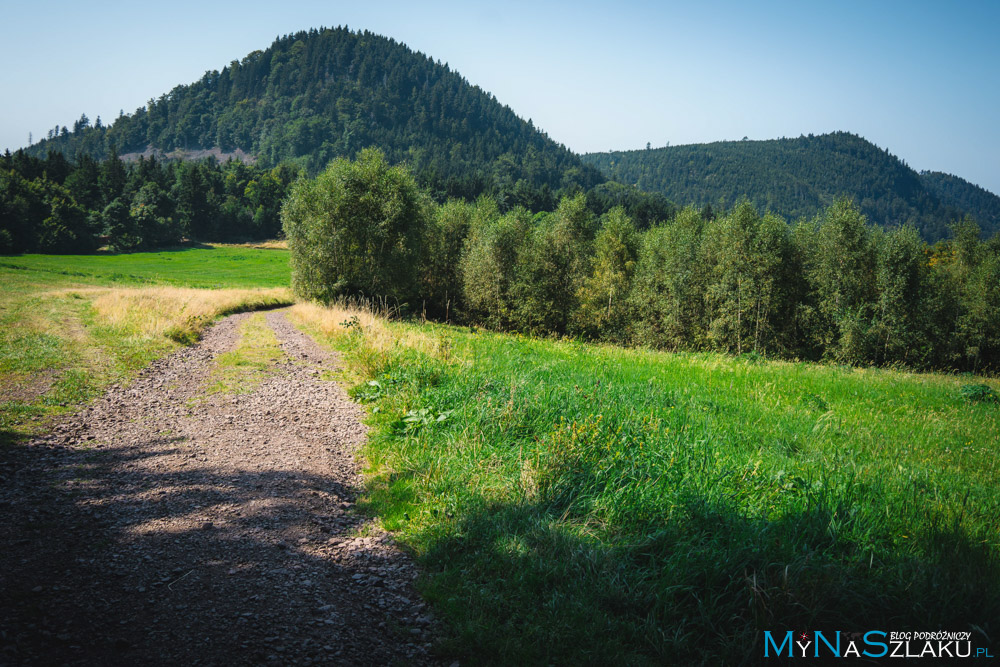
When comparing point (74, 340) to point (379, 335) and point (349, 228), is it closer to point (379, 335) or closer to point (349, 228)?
point (379, 335)

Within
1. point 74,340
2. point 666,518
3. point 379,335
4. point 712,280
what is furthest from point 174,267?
Result: point 666,518

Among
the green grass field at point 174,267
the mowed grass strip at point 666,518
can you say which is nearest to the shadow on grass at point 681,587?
the mowed grass strip at point 666,518

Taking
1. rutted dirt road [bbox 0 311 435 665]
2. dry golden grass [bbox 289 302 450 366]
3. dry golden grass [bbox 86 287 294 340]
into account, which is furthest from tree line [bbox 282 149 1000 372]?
rutted dirt road [bbox 0 311 435 665]

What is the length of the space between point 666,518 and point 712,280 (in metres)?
39.2

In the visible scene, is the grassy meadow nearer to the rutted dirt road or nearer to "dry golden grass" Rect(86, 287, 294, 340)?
"dry golden grass" Rect(86, 287, 294, 340)

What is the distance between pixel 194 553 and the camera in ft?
13.9

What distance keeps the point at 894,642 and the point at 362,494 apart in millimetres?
5643

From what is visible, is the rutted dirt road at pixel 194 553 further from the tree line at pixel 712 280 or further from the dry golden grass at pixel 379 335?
the tree line at pixel 712 280

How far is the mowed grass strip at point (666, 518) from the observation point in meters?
3.72

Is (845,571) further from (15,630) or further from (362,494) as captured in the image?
(15,630)

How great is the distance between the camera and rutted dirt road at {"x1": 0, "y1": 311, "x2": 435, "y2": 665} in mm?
3207

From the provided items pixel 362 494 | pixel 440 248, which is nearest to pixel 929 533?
pixel 362 494

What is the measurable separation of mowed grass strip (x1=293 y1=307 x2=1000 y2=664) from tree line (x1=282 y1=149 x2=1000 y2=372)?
90.3 feet

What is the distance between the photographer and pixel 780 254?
37594mm
